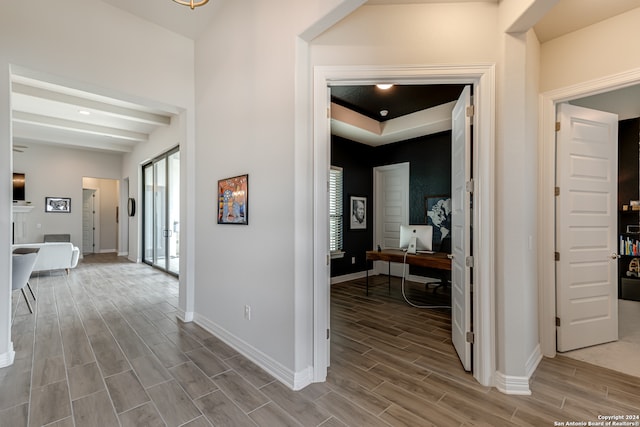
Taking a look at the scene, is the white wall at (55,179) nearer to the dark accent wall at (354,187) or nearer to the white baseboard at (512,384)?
the dark accent wall at (354,187)

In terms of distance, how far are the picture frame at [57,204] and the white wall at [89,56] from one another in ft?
24.0

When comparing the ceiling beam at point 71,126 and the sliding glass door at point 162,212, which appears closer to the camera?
the ceiling beam at point 71,126

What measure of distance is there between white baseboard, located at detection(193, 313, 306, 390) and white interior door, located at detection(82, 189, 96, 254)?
349 inches

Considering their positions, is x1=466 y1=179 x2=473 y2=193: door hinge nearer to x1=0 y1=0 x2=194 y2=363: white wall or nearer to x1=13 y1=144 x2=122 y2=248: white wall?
x1=0 y1=0 x2=194 y2=363: white wall

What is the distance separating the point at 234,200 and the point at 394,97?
109 inches

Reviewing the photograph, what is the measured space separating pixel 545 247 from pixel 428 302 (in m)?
1.92

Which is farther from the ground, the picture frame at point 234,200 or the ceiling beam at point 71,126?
the ceiling beam at point 71,126

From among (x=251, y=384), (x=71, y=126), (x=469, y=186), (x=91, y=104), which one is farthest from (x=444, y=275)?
(x=71, y=126)

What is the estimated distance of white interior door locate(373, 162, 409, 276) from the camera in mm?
5703

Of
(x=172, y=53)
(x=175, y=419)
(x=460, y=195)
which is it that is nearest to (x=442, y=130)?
(x=460, y=195)

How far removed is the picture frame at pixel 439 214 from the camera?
4.90 m

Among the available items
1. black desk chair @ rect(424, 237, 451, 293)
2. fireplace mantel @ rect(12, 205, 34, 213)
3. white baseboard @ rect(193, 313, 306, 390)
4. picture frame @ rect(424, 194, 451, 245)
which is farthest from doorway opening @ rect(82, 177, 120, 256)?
black desk chair @ rect(424, 237, 451, 293)

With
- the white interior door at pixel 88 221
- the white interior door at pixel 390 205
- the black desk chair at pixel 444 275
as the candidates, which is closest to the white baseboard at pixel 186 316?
the black desk chair at pixel 444 275

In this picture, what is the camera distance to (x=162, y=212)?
6453 millimetres
